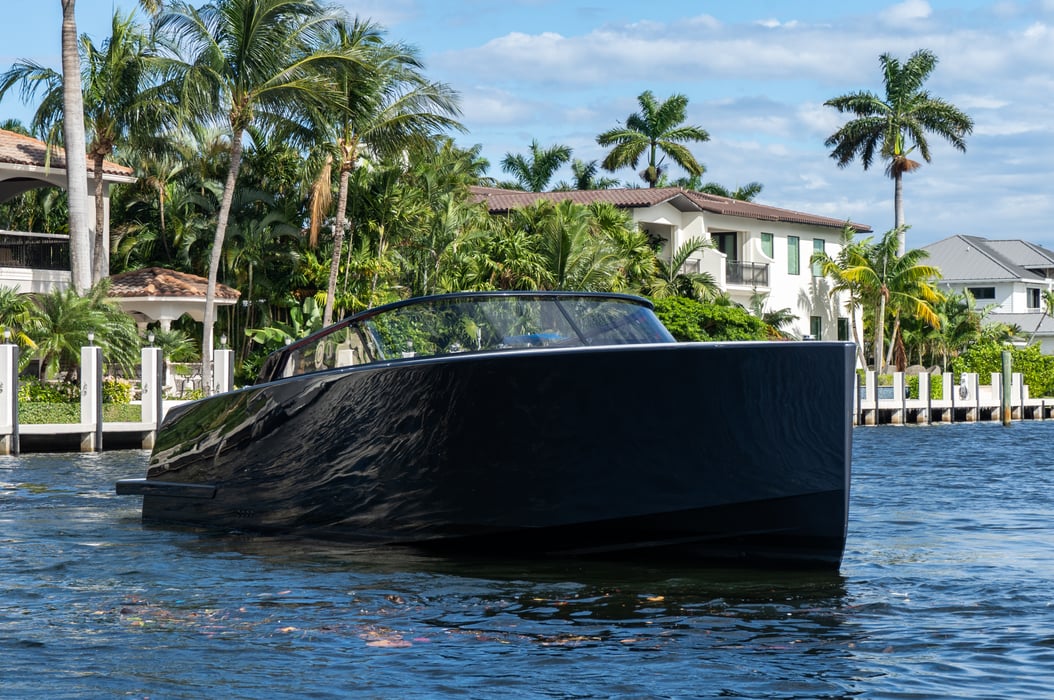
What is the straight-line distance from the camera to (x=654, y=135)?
5331cm

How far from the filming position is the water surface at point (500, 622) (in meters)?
5.45

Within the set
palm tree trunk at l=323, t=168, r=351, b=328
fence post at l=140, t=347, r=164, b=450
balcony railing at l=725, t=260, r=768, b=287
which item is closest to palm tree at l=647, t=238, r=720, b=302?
balcony railing at l=725, t=260, r=768, b=287

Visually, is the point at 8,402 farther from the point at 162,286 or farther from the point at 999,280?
the point at 999,280

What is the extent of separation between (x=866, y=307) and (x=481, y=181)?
16998mm

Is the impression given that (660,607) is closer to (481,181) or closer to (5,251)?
(5,251)

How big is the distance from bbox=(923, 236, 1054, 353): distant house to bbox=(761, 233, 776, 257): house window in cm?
2356

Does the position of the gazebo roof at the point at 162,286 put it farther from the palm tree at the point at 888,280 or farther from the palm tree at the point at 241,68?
the palm tree at the point at 888,280

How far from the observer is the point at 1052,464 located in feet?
68.2

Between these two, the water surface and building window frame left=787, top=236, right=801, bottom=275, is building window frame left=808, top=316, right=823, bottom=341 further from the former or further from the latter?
the water surface

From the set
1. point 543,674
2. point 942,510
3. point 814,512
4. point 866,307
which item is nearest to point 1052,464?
point 942,510

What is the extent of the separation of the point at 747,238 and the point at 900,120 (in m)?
11.3

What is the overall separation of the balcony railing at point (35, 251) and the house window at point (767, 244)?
92.7 ft

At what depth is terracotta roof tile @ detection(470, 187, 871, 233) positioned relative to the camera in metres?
45.8

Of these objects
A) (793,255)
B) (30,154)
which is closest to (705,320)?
(793,255)
